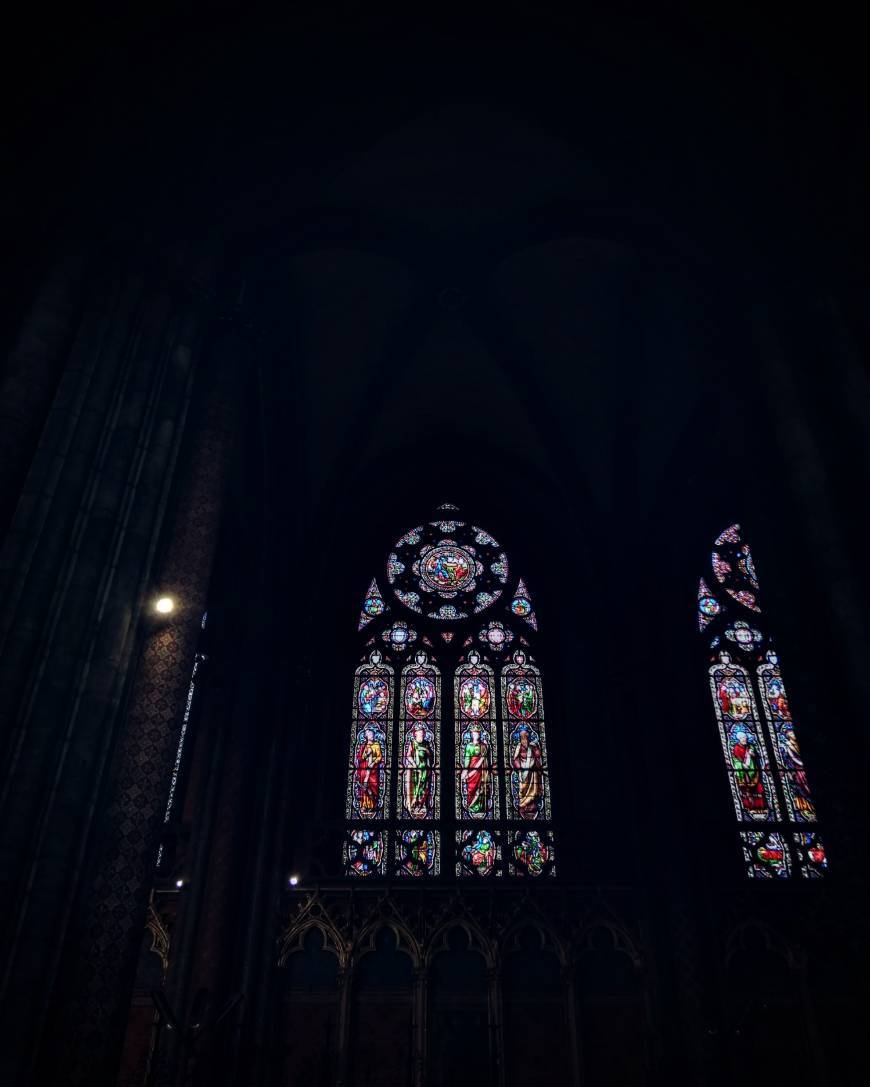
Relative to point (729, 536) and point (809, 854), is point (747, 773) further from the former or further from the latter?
point (729, 536)

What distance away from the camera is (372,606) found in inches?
564

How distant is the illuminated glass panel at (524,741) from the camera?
40.2 ft

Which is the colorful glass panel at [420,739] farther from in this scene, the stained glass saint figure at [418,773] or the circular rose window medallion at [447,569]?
the circular rose window medallion at [447,569]

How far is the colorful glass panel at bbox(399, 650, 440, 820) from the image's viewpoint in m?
12.2

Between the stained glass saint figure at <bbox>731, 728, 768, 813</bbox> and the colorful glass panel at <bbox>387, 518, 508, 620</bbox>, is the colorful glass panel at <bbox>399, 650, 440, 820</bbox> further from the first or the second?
the stained glass saint figure at <bbox>731, 728, 768, 813</bbox>

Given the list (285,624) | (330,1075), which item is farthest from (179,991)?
(285,624)

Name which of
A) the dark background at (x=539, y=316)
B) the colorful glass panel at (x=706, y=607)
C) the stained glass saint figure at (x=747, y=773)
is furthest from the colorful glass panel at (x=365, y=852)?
the colorful glass panel at (x=706, y=607)

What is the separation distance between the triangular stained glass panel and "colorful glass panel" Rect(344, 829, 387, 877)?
3554mm

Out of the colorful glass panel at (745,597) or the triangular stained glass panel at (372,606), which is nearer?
the colorful glass panel at (745,597)

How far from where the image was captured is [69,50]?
Result: 665 centimetres

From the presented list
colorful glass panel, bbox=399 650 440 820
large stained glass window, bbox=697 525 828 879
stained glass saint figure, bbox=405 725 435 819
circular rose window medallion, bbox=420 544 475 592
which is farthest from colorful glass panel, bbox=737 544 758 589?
stained glass saint figure, bbox=405 725 435 819

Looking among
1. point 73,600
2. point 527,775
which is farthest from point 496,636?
point 73,600

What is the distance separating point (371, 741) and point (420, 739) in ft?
2.55

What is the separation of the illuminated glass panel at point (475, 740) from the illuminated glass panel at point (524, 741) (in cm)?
24
